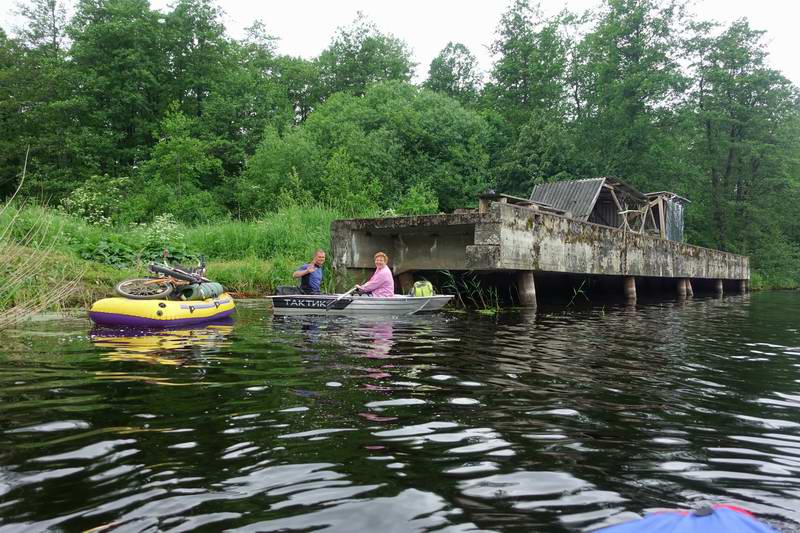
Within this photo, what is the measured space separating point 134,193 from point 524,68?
31.2 meters

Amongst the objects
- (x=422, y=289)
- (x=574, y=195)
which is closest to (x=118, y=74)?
(x=574, y=195)

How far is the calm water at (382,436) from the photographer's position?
2.52m

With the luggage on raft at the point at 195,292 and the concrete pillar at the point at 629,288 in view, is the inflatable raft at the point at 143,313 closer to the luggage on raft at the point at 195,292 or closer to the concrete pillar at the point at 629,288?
the luggage on raft at the point at 195,292

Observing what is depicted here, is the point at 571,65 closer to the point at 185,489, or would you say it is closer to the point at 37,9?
the point at 37,9

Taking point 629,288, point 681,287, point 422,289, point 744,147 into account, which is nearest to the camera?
point 422,289

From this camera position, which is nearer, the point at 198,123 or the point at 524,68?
the point at 198,123

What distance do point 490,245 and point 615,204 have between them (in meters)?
17.5

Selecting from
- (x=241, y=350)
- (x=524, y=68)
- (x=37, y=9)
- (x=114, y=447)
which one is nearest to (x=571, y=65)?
(x=524, y=68)

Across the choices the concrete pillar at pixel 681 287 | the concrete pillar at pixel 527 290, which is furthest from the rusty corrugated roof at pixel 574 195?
the concrete pillar at pixel 527 290

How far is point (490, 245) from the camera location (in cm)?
1267

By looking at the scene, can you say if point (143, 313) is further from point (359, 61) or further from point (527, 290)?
point (359, 61)

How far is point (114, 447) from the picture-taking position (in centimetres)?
334

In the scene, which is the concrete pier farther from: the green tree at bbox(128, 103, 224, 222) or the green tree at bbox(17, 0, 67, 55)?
the green tree at bbox(17, 0, 67, 55)

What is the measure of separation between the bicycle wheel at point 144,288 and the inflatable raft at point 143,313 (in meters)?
0.18
